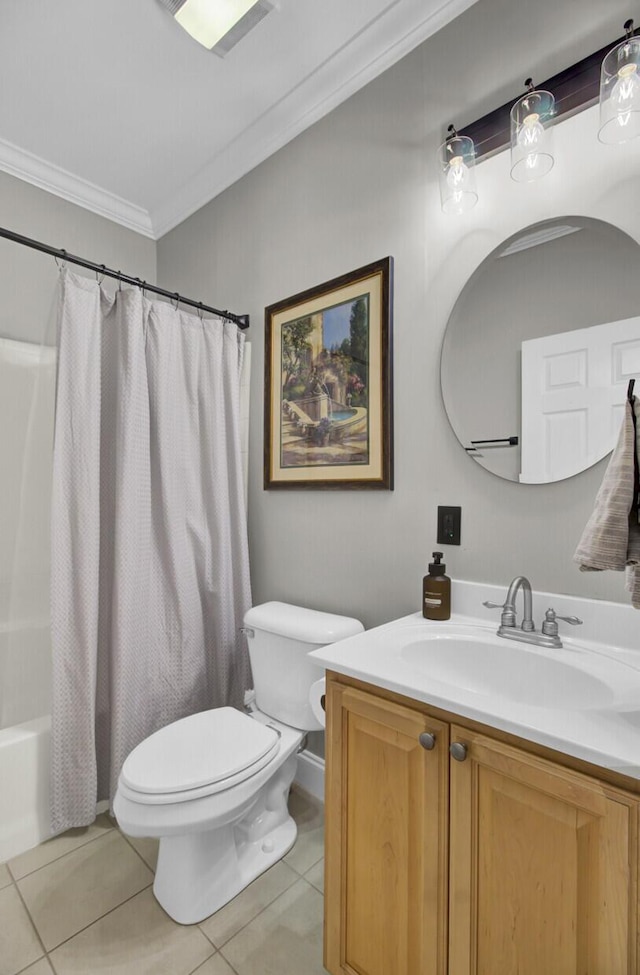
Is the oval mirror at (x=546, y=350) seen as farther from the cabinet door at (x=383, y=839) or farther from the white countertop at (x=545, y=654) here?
the cabinet door at (x=383, y=839)

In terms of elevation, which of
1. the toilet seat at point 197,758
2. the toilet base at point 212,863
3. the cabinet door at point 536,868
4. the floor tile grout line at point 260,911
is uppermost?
the cabinet door at point 536,868

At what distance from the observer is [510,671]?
1.15m

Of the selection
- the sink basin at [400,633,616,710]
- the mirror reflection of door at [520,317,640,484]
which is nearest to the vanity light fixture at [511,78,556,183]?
the mirror reflection of door at [520,317,640,484]

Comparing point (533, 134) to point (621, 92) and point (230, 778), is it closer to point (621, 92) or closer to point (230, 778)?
point (621, 92)

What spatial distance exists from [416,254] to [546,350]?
566 mm

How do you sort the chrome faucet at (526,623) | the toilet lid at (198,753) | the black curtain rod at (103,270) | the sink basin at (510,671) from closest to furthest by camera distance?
the sink basin at (510,671)
the chrome faucet at (526,623)
the toilet lid at (198,753)
the black curtain rod at (103,270)

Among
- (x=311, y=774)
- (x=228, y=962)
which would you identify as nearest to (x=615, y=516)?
(x=228, y=962)

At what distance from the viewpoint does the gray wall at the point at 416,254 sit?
1236 mm

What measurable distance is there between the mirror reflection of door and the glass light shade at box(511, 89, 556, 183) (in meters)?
0.44

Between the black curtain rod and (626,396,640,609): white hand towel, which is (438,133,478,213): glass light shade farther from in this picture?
the black curtain rod

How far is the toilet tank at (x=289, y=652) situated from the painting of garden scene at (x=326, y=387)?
0.58 metres

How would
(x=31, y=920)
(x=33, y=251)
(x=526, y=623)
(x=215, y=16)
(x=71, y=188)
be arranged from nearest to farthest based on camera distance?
(x=526, y=623), (x=31, y=920), (x=215, y=16), (x=33, y=251), (x=71, y=188)

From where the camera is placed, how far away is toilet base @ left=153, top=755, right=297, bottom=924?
4.41ft

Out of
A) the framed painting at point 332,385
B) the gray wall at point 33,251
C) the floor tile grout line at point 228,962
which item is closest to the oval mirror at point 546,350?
the framed painting at point 332,385
